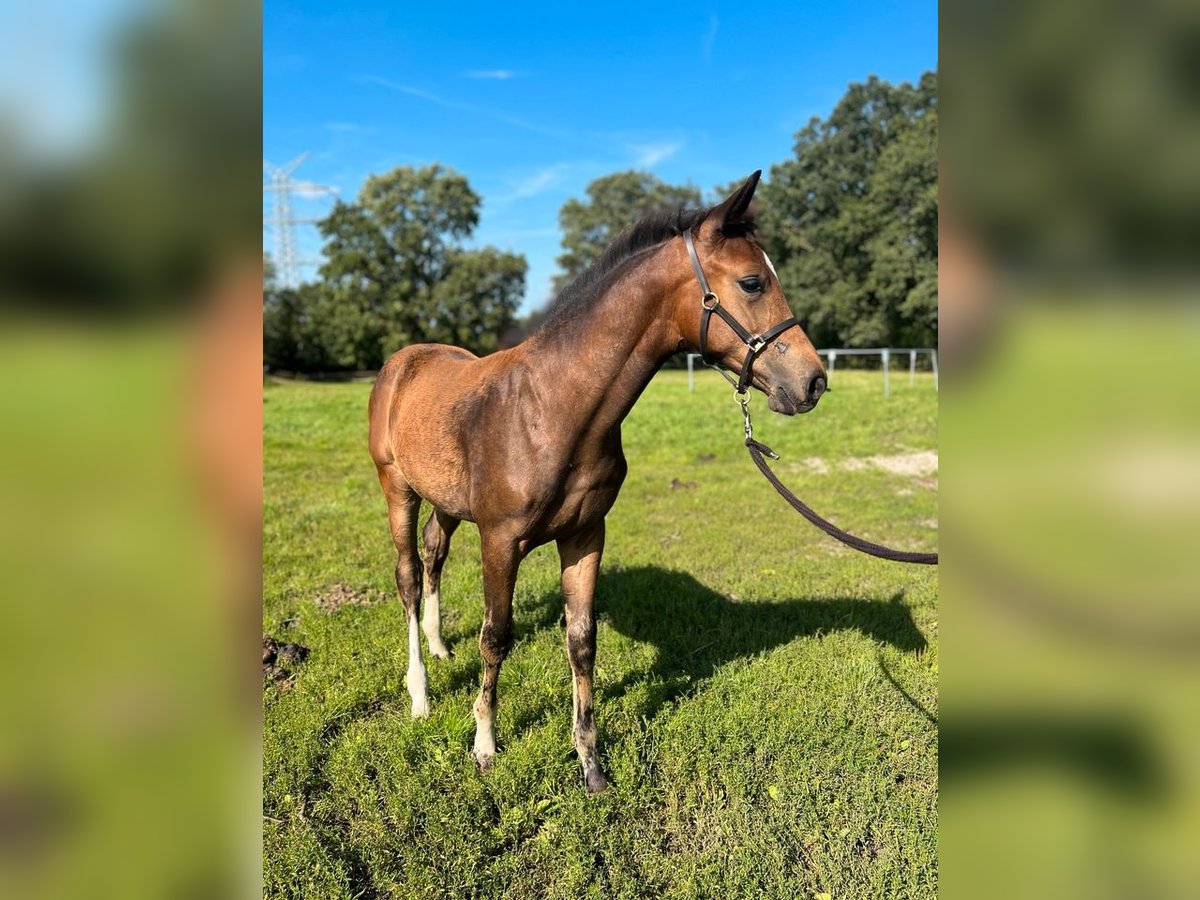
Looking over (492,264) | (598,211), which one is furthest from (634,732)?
(598,211)

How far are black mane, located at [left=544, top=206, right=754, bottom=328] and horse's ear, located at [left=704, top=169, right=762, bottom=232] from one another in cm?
2

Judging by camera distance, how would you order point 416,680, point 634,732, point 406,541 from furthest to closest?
point 406,541 < point 416,680 < point 634,732

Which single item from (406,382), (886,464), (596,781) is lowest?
(596,781)

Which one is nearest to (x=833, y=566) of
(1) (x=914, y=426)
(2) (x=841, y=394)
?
(1) (x=914, y=426)

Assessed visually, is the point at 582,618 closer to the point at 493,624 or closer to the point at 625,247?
the point at 493,624

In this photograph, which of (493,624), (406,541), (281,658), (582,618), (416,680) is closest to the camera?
(493,624)

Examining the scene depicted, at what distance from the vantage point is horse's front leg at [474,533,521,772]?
3018 mm

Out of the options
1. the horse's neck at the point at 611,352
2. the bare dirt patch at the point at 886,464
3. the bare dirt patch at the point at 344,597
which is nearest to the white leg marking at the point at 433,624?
the bare dirt patch at the point at 344,597

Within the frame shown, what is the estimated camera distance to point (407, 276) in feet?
128

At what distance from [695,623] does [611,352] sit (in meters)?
2.61

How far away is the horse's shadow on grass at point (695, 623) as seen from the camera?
3.96m

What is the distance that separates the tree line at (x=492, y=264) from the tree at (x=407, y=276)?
0.06 m

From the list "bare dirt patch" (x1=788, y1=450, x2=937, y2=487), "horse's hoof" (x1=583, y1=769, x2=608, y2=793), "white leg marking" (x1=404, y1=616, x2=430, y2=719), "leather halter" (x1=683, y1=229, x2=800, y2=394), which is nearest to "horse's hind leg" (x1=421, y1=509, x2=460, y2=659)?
"white leg marking" (x1=404, y1=616, x2=430, y2=719)
